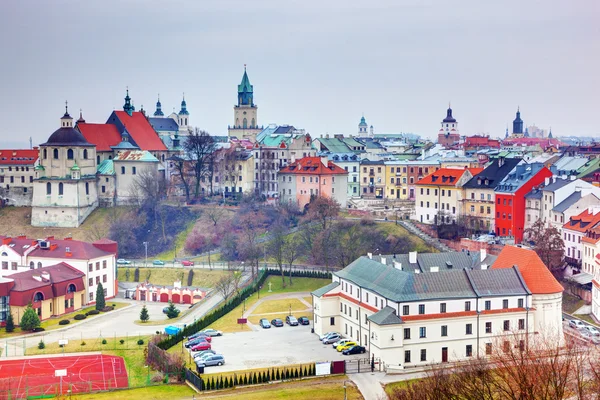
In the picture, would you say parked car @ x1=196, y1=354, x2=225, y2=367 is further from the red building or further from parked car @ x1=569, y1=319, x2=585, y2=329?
the red building

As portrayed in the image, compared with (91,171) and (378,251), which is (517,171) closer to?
(378,251)

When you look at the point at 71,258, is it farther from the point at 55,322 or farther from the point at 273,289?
the point at 273,289

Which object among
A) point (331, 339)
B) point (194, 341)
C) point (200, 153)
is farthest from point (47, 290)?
point (200, 153)

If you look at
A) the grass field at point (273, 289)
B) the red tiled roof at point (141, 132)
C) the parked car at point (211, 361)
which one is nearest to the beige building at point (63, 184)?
the red tiled roof at point (141, 132)

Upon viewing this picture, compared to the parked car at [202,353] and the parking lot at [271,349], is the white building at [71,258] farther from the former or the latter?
the parked car at [202,353]

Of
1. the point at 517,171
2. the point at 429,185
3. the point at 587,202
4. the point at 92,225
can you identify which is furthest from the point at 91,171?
the point at 587,202
